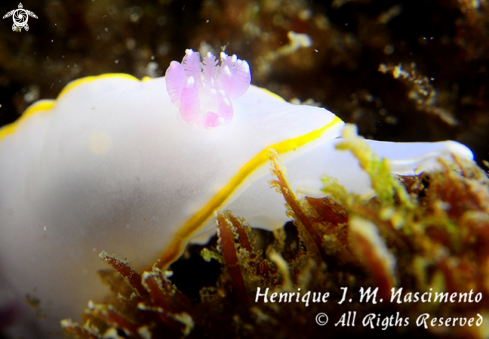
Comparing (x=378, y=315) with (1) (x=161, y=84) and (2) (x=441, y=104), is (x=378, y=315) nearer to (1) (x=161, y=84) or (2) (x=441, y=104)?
(1) (x=161, y=84)

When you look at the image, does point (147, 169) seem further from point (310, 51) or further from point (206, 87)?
point (310, 51)

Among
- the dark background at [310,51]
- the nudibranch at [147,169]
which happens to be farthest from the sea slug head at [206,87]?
the dark background at [310,51]

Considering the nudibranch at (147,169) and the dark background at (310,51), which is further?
the dark background at (310,51)

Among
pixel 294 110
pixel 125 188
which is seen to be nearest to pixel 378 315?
pixel 294 110

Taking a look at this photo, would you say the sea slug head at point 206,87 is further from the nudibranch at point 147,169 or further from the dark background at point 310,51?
the dark background at point 310,51

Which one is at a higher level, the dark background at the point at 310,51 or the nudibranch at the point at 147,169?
the dark background at the point at 310,51

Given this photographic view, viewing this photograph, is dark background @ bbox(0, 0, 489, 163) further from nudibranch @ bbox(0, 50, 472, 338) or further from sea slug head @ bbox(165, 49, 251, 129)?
sea slug head @ bbox(165, 49, 251, 129)

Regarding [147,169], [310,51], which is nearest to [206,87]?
[147,169]

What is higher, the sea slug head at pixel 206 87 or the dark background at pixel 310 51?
the dark background at pixel 310 51
